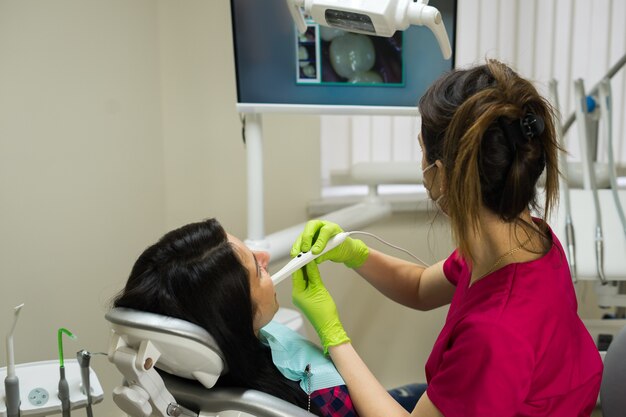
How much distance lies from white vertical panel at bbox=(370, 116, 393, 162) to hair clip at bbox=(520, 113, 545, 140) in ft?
5.09

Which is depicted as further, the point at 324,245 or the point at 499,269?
the point at 324,245

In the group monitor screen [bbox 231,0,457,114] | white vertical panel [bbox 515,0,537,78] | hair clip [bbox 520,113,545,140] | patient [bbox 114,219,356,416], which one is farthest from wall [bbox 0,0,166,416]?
white vertical panel [bbox 515,0,537,78]

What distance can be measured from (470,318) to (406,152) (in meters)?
1.63

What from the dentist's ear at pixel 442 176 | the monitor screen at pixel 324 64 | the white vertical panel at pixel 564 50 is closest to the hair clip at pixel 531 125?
the dentist's ear at pixel 442 176

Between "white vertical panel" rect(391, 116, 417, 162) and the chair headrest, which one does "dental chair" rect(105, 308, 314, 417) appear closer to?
the chair headrest

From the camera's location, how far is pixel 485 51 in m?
2.59

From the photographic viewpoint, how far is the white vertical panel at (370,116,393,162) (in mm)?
2562

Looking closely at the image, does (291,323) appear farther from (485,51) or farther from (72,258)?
(485,51)

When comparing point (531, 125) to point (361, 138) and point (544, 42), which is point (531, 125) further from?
point (544, 42)

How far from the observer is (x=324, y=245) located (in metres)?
1.33

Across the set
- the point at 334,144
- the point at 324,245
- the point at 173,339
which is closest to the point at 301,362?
the point at 324,245

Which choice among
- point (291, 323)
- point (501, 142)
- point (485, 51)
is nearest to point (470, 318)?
point (501, 142)

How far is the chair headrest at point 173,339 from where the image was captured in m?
0.93

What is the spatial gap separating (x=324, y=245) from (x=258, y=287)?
21cm
